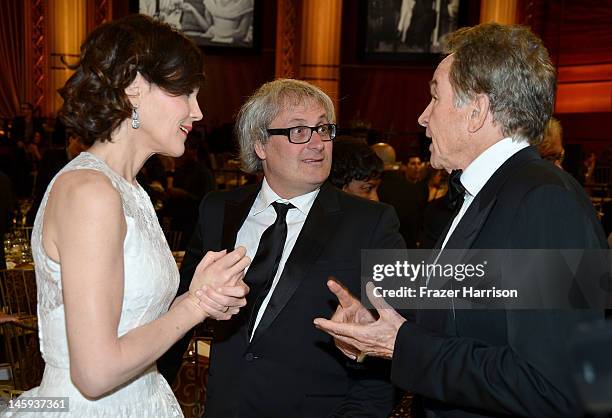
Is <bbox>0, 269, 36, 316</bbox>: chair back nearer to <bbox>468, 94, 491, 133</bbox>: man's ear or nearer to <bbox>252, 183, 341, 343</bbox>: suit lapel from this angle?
<bbox>252, 183, 341, 343</bbox>: suit lapel

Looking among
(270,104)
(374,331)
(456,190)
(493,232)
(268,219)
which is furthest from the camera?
(270,104)

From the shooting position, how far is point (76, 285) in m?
1.60

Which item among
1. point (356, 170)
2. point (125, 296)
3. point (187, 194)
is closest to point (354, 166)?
point (356, 170)

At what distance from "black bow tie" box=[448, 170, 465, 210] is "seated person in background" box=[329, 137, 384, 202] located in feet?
6.11

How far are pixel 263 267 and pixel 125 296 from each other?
2.28 feet

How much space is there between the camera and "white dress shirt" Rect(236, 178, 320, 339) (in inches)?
99.1

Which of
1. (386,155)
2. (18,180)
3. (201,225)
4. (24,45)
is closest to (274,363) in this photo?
(201,225)

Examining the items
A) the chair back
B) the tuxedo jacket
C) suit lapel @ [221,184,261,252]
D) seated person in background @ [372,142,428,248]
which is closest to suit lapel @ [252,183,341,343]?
the tuxedo jacket

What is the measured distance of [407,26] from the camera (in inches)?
658

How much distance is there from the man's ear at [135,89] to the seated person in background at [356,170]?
86.3 inches

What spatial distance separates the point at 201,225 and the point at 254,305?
389mm

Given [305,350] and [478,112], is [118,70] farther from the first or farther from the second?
[305,350]

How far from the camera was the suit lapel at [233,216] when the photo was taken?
8.38 ft

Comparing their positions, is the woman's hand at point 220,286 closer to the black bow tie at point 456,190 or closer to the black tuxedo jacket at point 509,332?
the black tuxedo jacket at point 509,332
